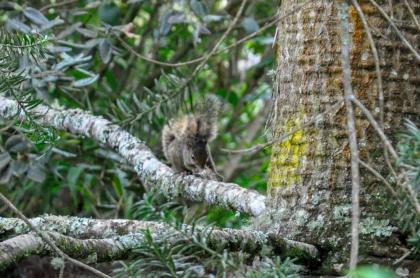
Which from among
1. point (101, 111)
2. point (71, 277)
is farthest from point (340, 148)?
point (101, 111)

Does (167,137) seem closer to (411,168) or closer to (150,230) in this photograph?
(150,230)

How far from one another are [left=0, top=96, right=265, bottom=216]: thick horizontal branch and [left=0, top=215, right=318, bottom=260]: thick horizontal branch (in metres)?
0.32

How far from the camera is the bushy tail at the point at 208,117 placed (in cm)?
394

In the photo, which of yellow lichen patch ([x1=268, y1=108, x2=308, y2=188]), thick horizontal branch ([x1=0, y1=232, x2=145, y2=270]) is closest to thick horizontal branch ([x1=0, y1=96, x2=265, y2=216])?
yellow lichen patch ([x1=268, y1=108, x2=308, y2=188])

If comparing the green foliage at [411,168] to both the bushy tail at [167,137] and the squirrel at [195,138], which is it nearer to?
the squirrel at [195,138]

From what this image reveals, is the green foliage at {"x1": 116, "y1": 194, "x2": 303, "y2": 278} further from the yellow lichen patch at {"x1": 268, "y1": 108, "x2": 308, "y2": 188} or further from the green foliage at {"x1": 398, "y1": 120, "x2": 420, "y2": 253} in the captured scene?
the yellow lichen patch at {"x1": 268, "y1": 108, "x2": 308, "y2": 188}

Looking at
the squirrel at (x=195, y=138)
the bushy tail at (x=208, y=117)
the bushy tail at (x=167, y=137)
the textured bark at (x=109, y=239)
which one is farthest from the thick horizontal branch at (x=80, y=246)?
→ the bushy tail at (x=167, y=137)

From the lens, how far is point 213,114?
13.0 ft

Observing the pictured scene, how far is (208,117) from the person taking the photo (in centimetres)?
396

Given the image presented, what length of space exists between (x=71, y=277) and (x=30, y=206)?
1811mm

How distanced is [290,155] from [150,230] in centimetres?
52

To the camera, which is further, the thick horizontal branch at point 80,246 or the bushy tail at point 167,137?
the bushy tail at point 167,137

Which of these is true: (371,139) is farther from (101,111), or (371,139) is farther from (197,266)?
(101,111)

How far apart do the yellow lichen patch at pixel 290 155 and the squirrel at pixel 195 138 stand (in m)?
1.70
